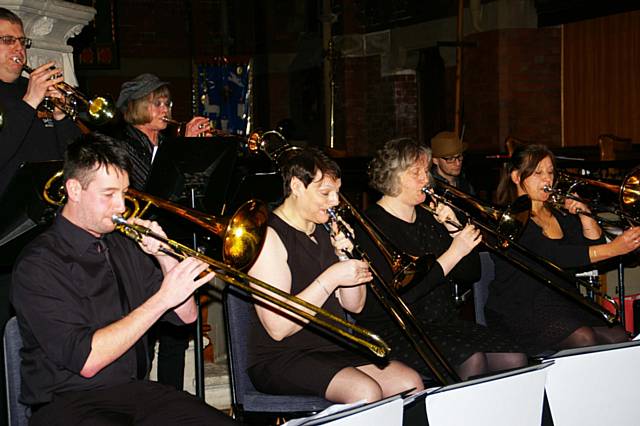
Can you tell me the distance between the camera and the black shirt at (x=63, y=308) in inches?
99.0

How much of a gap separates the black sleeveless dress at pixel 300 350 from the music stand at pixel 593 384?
0.93 m

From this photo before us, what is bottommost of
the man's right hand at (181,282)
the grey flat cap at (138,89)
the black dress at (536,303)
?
the black dress at (536,303)

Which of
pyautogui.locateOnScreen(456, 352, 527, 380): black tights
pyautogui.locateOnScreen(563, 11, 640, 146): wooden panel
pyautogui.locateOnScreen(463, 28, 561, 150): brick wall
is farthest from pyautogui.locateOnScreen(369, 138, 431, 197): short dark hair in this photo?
pyautogui.locateOnScreen(563, 11, 640, 146): wooden panel

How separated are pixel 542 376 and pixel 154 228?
1.24 meters

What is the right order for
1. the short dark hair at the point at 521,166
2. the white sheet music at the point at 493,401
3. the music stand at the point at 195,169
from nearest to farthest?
the white sheet music at the point at 493,401 < the music stand at the point at 195,169 < the short dark hair at the point at 521,166

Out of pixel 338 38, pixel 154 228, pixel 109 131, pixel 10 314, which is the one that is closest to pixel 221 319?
pixel 109 131

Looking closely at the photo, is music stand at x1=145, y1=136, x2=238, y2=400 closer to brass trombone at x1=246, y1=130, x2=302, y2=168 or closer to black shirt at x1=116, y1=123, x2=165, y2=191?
black shirt at x1=116, y1=123, x2=165, y2=191

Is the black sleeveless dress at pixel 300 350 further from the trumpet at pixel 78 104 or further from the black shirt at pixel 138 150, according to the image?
the trumpet at pixel 78 104

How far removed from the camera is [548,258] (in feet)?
14.1

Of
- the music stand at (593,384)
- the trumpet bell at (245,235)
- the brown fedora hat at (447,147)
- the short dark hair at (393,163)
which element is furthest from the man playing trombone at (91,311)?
the brown fedora hat at (447,147)

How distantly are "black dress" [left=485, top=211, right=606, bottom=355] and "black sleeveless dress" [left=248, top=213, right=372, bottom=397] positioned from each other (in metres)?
1.03

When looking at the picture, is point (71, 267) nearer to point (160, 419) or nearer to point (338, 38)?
point (160, 419)

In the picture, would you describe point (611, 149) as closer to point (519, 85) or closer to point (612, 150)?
point (612, 150)

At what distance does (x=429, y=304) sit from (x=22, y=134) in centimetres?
186
